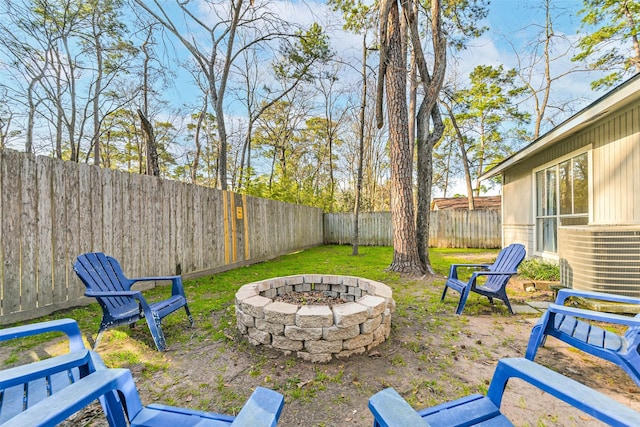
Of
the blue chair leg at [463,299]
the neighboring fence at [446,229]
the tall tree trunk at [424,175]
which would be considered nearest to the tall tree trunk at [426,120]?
the tall tree trunk at [424,175]

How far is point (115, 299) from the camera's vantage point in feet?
8.61

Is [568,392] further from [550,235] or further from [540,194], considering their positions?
[540,194]

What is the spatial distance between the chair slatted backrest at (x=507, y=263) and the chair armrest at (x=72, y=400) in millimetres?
3820

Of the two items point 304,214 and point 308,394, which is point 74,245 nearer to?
point 308,394

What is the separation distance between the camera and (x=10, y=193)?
2.97 metres

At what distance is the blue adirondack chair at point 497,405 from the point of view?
848 millimetres

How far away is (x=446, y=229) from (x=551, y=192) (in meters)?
6.18

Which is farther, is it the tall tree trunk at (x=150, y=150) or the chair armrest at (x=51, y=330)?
the tall tree trunk at (x=150, y=150)

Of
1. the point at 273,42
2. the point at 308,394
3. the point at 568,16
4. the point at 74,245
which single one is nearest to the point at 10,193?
the point at 74,245

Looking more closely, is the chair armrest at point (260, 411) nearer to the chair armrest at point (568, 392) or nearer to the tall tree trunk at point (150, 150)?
the chair armrest at point (568, 392)

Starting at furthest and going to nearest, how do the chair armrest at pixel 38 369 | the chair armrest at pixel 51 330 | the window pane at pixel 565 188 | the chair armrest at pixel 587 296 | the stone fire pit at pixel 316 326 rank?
the window pane at pixel 565 188, the stone fire pit at pixel 316 326, the chair armrest at pixel 587 296, the chair armrest at pixel 51 330, the chair armrest at pixel 38 369

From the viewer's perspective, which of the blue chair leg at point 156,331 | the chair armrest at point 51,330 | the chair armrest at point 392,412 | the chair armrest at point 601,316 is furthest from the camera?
the blue chair leg at point 156,331

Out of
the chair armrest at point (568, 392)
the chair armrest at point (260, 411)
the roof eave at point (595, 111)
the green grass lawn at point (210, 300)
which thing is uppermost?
the roof eave at point (595, 111)

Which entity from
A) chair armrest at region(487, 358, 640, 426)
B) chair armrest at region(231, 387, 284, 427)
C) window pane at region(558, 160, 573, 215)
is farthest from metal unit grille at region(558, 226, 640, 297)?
chair armrest at region(231, 387, 284, 427)
